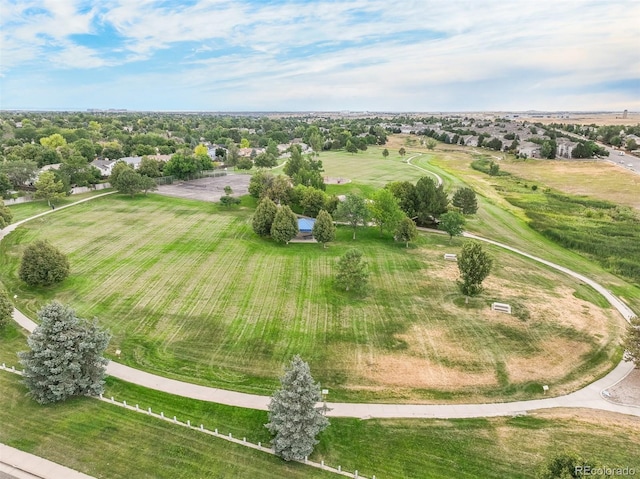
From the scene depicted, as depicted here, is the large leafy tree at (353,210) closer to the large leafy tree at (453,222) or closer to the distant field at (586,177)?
the large leafy tree at (453,222)

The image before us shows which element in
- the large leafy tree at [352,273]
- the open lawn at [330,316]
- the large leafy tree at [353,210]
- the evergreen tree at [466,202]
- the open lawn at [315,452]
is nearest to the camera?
the open lawn at [315,452]

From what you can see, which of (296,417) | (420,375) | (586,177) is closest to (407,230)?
(420,375)

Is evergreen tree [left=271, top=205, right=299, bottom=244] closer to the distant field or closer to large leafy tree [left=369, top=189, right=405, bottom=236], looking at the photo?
large leafy tree [left=369, top=189, right=405, bottom=236]

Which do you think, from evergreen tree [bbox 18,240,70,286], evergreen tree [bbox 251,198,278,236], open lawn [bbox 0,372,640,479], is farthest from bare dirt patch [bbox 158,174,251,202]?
open lawn [bbox 0,372,640,479]

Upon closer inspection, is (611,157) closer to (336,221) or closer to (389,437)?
(336,221)

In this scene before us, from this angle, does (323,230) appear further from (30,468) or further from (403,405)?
(30,468)

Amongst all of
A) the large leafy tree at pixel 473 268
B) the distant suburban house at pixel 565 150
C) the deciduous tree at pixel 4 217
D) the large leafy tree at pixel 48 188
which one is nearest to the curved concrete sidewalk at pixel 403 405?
the large leafy tree at pixel 473 268
